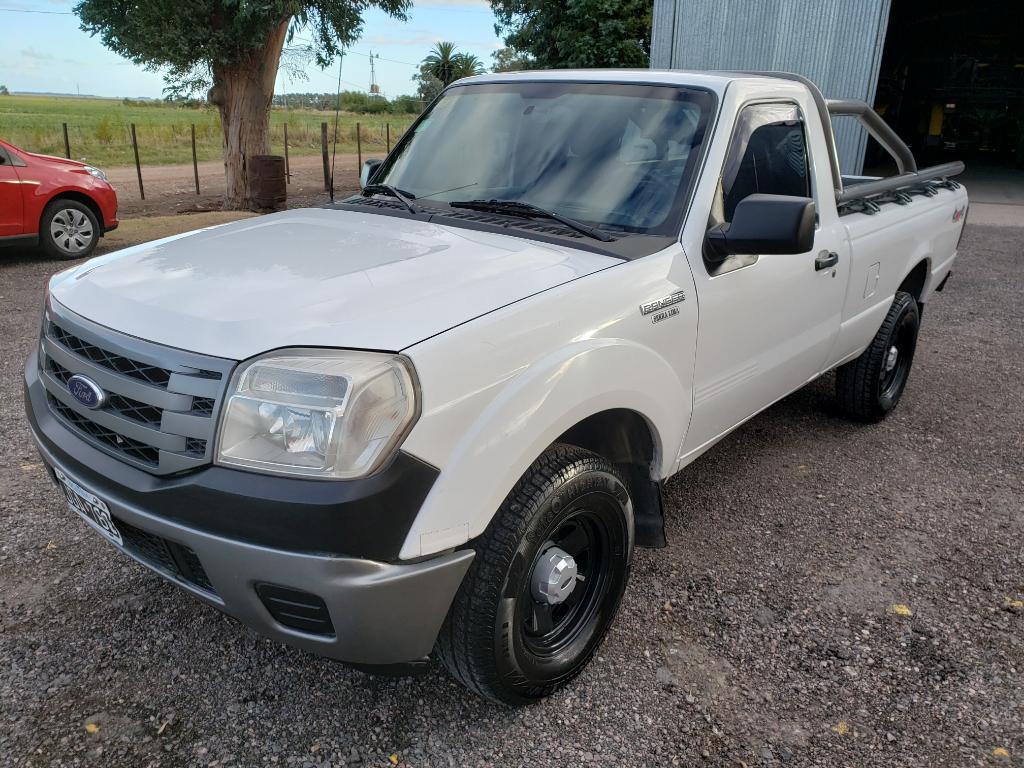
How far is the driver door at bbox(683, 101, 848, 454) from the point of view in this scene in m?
2.91

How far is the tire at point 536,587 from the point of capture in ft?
6.95

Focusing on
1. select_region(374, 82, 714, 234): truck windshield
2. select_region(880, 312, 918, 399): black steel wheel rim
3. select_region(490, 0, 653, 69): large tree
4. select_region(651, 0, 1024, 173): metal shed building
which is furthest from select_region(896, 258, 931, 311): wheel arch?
select_region(490, 0, 653, 69): large tree

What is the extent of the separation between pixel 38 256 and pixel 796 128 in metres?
8.84

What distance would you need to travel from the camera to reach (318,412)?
185 centimetres

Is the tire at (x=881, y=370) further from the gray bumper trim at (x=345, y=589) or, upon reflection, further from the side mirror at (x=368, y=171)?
the gray bumper trim at (x=345, y=589)

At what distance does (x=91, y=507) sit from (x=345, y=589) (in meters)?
0.90

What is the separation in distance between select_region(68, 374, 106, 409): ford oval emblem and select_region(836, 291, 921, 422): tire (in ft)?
12.7

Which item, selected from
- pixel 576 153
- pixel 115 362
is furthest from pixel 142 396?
pixel 576 153

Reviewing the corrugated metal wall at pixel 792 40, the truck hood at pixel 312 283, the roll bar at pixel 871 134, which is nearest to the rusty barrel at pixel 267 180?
the corrugated metal wall at pixel 792 40

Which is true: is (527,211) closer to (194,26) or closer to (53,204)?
(53,204)

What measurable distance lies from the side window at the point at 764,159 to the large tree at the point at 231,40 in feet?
33.4

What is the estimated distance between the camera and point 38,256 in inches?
366

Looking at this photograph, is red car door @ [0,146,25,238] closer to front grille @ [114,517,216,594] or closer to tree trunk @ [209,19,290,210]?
tree trunk @ [209,19,290,210]

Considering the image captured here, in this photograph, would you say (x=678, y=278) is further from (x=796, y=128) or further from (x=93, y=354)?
(x=93, y=354)
